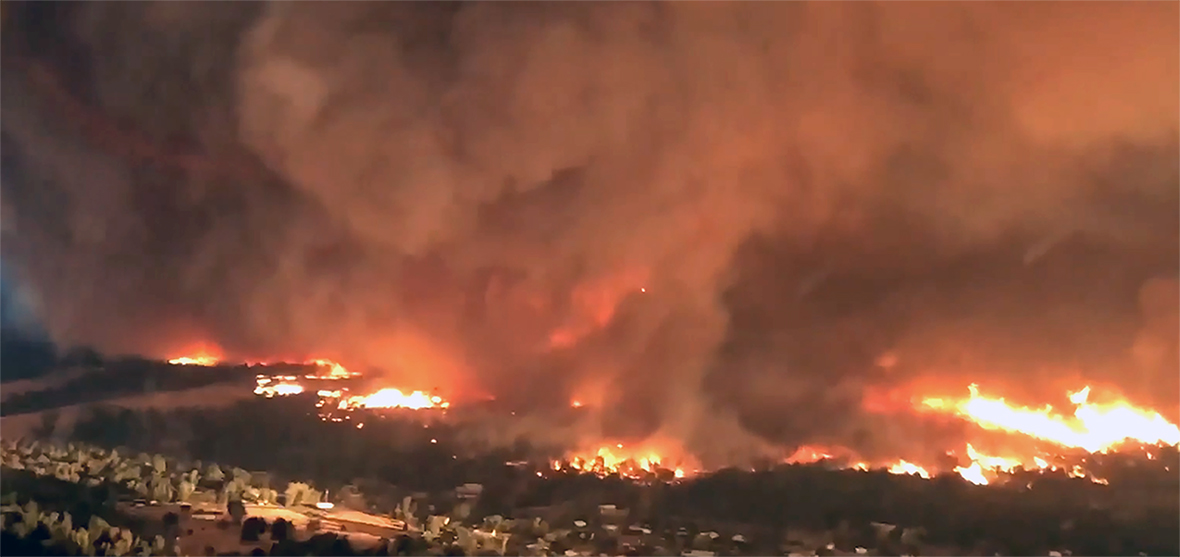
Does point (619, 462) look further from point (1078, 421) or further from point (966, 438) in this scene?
point (1078, 421)

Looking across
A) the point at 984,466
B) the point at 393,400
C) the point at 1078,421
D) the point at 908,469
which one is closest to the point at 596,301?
the point at 393,400

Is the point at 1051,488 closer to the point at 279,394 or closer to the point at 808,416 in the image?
the point at 808,416

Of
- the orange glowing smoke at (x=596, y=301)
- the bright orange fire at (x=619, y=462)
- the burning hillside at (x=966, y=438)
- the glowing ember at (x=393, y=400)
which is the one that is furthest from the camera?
the orange glowing smoke at (x=596, y=301)

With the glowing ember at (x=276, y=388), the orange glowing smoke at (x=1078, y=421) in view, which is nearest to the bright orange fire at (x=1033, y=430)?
the orange glowing smoke at (x=1078, y=421)

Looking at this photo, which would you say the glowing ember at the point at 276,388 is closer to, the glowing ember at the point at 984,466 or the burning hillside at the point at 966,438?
the burning hillside at the point at 966,438

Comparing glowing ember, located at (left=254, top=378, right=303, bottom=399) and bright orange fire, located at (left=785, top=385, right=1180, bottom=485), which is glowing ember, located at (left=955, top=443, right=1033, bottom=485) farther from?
glowing ember, located at (left=254, top=378, right=303, bottom=399)

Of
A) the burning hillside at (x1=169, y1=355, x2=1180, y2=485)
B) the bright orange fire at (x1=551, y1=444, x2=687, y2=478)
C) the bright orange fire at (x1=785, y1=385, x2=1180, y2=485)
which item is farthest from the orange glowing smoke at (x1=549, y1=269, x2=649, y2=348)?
the bright orange fire at (x1=785, y1=385, x2=1180, y2=485)
